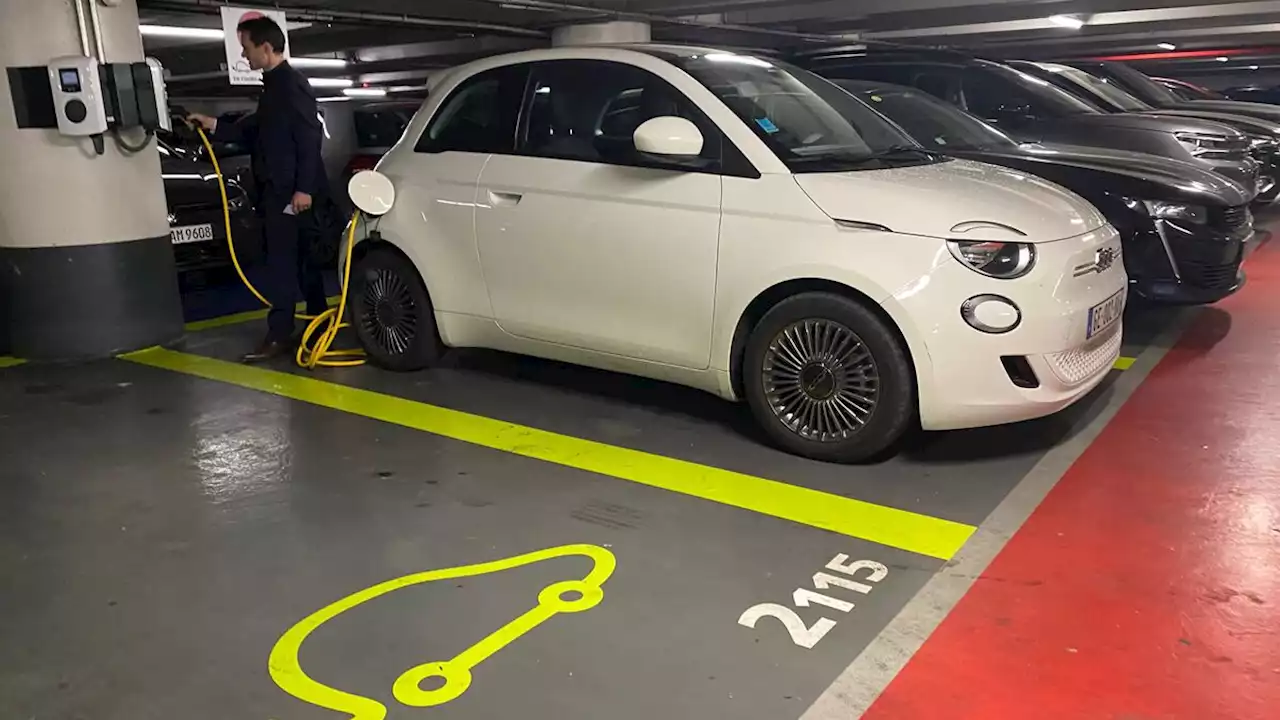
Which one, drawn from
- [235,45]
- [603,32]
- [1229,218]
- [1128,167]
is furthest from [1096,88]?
[235,45]

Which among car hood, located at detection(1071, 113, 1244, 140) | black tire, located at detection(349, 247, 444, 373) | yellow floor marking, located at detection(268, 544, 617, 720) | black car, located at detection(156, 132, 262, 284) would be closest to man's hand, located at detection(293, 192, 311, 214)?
black tire, located at detection(349, 247, 444, 373)

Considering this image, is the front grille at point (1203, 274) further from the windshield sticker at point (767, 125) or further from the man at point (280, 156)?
the man at point (280, 156)

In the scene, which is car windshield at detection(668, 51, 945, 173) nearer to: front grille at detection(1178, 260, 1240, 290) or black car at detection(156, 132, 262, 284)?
front grille at detection(1178, 260, 1240, 290)

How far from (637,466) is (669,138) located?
129 centimetres

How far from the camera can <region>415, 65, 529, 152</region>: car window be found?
4.54 meters

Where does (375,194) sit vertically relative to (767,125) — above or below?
below

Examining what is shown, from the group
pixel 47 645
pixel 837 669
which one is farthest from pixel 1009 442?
pixel 47 645

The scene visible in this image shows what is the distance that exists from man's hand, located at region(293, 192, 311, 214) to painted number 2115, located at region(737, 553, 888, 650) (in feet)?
11.9

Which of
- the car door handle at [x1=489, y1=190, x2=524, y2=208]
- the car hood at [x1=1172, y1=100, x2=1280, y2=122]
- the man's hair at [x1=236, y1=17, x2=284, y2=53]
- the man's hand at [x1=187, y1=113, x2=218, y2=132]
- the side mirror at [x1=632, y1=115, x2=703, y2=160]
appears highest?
the man's hair at [x1=236, y1=17, x2=284, y2=53]

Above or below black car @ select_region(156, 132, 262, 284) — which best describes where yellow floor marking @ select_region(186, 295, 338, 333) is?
below

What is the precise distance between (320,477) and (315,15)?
4973 mm

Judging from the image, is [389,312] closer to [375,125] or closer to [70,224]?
[70,224]

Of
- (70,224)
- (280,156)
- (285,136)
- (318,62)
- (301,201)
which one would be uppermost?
(318,62)

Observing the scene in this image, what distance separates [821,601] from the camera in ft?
9.14
